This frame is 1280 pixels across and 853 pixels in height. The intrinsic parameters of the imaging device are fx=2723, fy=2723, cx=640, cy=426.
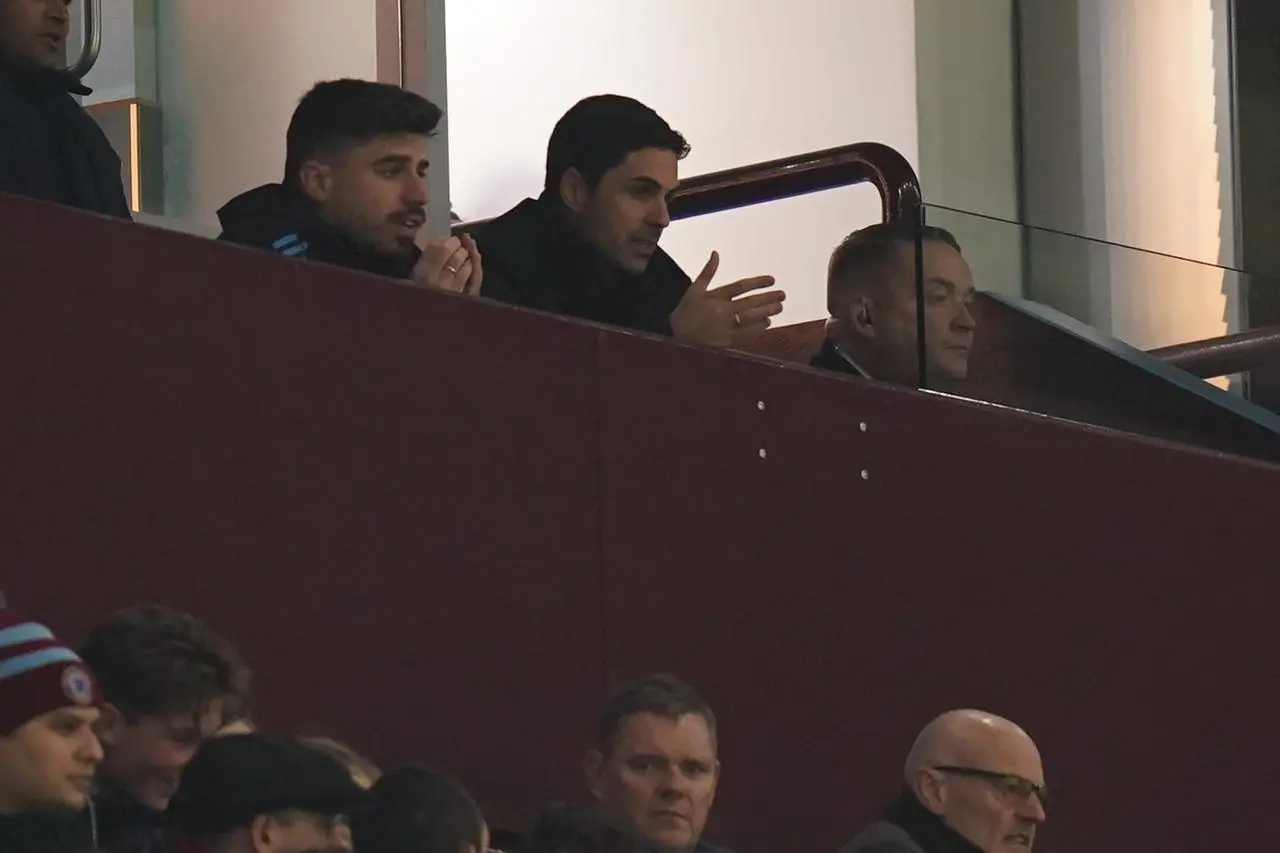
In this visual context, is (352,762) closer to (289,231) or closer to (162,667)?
(162,667)

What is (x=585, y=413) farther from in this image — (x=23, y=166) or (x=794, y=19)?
(x=794, y=19)

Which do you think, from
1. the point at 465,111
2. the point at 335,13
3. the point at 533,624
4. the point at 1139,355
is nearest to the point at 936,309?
the point at 1139,355

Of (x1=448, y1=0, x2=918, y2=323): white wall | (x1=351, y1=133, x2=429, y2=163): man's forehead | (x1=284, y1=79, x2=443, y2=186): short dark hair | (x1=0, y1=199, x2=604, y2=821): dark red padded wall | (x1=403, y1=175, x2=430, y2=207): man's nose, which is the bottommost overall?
(x1=0, y1=199, x2=604, y2=821): dark red padded wall

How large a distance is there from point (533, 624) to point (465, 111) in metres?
5.28

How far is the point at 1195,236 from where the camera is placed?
1001 centimetres

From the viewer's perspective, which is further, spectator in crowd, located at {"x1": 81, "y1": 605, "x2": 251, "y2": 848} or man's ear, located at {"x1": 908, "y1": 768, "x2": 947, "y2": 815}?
man's ear, located at {"x1": 908, "y1": 768, "x2": 947, "y2": 815}

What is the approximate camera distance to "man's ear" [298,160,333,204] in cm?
419

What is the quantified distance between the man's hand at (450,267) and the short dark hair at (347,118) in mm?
227

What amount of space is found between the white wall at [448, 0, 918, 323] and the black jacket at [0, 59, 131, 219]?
532 centimetres

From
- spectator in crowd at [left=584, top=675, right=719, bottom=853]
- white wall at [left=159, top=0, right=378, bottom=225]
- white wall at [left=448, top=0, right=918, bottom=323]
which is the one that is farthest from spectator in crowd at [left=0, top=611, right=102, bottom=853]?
white wall at [left=448, top=0, right=918, bottom=323]

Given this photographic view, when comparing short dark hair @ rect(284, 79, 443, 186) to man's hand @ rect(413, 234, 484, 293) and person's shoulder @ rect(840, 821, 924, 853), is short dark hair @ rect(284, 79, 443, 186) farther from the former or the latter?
person's shoulder @ rect(840, 821, 924, 853)

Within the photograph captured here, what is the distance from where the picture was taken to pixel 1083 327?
576 cm

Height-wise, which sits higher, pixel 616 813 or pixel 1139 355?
pixel 1139 355

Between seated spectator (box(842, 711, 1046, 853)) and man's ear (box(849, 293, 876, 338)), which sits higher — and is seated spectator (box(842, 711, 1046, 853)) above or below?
below
